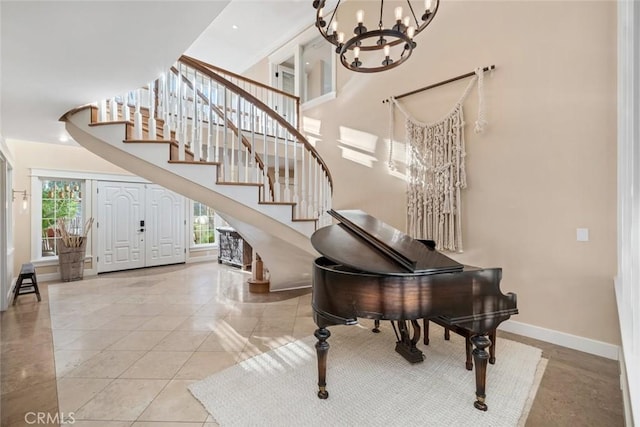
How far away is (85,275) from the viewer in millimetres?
5629

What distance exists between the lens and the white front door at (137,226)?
588cm

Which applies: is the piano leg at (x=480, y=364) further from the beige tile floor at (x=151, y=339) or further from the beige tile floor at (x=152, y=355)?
the beige tile floor at (x=151, y=339)

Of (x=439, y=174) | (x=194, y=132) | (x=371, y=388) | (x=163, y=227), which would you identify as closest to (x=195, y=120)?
(x=194, y=132)

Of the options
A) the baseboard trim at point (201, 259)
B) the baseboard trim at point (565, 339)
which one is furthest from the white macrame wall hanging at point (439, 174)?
the baseboard trim at point (201, 259)

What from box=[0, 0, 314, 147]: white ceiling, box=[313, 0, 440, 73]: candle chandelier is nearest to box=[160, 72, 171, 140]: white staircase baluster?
box=[0, 0, 314, 147]: white ceiling

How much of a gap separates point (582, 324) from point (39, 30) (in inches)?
182

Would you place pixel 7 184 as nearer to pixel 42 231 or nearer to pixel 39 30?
pixel 42 231

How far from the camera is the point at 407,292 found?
5.51 ft

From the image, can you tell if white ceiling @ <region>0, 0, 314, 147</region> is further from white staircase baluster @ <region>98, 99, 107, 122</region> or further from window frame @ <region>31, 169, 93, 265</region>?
window frame @ <region>31, 169, 93, 265</region>

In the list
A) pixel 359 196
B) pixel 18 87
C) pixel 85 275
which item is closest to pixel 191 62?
pixel 18 87

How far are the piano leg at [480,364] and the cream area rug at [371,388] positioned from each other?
59 mm

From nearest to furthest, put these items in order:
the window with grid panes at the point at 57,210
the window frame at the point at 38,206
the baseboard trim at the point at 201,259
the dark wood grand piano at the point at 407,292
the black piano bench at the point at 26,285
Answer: the dark wood grand piano at the point at 407,292, the black piano bench at the point at 26,285, the window frame at the point at 38,206, the window with grid panes at the point at 57,210, the baseboard trim at the point at 201,259

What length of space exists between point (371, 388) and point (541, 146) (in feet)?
8.92

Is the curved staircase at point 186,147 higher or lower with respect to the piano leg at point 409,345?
higher
